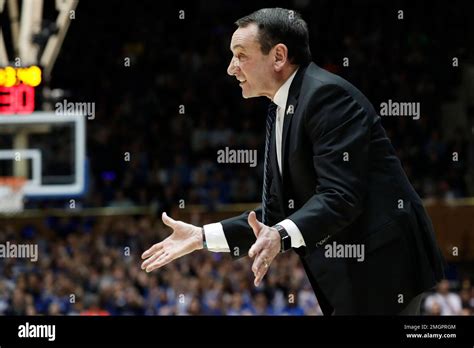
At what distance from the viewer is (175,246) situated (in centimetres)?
275

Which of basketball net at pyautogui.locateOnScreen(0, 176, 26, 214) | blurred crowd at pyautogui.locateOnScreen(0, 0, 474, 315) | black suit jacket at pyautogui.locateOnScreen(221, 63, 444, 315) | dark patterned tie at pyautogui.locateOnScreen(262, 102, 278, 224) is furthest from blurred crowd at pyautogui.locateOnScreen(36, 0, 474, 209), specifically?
black suit jacket at pyautogui.locateOnScreen(221, 63, 444, 315)

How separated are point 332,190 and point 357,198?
73 mm

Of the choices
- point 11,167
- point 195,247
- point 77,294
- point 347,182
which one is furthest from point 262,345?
point 11,167

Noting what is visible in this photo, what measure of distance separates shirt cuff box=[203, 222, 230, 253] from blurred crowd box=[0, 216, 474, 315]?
543 centimetres

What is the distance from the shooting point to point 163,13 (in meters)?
11.5

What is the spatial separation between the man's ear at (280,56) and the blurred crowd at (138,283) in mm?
5655

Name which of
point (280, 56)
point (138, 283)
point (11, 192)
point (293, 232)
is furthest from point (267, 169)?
point (11, 192)

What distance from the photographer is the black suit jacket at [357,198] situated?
251cm

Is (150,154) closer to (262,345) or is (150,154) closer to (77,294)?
(77,294)

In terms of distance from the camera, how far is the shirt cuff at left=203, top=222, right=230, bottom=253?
2793mm

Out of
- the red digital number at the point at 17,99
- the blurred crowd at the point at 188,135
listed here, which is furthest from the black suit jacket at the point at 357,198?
the red digital number at the point at 17,99

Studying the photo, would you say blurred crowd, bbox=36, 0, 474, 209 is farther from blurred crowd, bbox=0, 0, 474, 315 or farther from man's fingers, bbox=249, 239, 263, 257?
man's fingers, bbox=249, 239, 263, 257

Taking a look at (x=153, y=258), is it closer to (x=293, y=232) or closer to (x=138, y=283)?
(x=293, y=232)

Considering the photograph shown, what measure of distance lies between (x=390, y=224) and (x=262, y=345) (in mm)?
501
